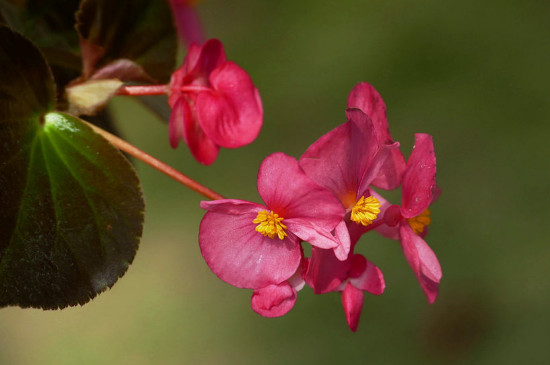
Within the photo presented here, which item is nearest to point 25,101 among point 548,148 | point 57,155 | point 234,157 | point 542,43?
point 57,155

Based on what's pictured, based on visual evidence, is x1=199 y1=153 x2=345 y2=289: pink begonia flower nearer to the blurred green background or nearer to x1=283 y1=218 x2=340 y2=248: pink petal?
x1=283 y1=218 x2=340 y2=248: pink petal

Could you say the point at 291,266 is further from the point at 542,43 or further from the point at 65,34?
the point at 542,43

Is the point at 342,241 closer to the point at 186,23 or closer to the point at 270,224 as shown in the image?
the point at 270,224

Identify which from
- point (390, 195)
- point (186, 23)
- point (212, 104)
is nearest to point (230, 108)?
point (212, 104)

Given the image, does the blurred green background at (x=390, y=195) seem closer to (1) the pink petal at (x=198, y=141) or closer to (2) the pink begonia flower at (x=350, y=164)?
(1) the pink petal at (x=198, y=141)

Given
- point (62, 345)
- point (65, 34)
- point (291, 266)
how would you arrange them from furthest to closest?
point (62, 345) < point (65, 34) < point (291, 266)

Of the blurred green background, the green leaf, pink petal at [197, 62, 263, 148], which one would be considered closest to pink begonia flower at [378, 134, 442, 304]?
pink petal at [197, 62, 263, 148]

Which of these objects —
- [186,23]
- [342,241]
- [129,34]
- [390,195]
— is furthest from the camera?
[390,195]
